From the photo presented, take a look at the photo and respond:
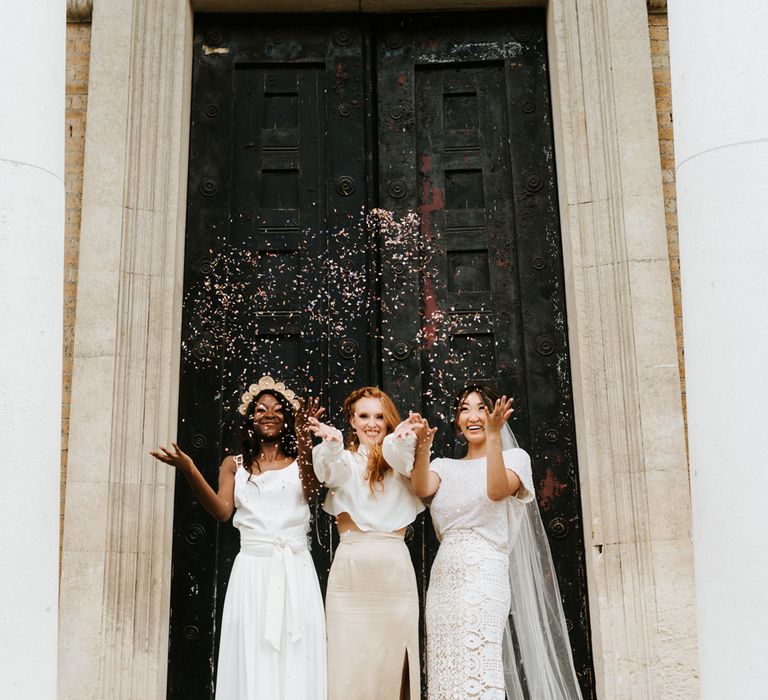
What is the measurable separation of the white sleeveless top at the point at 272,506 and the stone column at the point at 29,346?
1399 mm

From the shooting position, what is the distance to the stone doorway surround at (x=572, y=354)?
8.00 metres

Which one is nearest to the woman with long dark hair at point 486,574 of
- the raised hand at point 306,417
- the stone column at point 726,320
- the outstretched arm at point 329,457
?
the outstretched arm at point 329,457

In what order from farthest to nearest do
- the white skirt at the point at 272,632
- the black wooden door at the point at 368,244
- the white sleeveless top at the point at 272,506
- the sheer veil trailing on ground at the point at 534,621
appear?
the black wooden door at the point at 368,244 < the sheer veil trailing on ground at the point at 534,621 < the white sleeveless top at the point at 272,506 < the white skirt at the point at 272,632

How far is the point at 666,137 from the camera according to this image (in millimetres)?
8945

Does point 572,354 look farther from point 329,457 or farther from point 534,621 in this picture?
point 329,457

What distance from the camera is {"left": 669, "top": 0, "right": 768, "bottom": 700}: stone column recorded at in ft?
18.5

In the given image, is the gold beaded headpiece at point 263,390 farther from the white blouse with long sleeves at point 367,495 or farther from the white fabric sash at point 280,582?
the white fabric sash at point 280,582

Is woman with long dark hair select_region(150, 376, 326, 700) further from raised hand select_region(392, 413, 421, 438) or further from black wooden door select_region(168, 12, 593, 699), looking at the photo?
black wooden door select_region(168, 12, 593, 699)

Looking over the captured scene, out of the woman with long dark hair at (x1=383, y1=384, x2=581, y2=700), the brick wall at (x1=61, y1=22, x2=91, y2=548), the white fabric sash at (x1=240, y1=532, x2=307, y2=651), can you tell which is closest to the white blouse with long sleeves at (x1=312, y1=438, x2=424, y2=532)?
the woman with long dark hair at (x1=383, y1=384, x2=581, y2=700)

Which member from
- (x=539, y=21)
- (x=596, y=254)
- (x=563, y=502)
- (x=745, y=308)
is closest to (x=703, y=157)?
(x=745, y=308)

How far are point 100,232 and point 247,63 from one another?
5.54 feet

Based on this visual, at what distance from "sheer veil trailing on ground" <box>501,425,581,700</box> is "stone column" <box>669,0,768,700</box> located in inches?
63.0

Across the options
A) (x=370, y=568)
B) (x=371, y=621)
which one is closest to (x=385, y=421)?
(x=370, y=568)

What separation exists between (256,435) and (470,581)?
1387 mm
